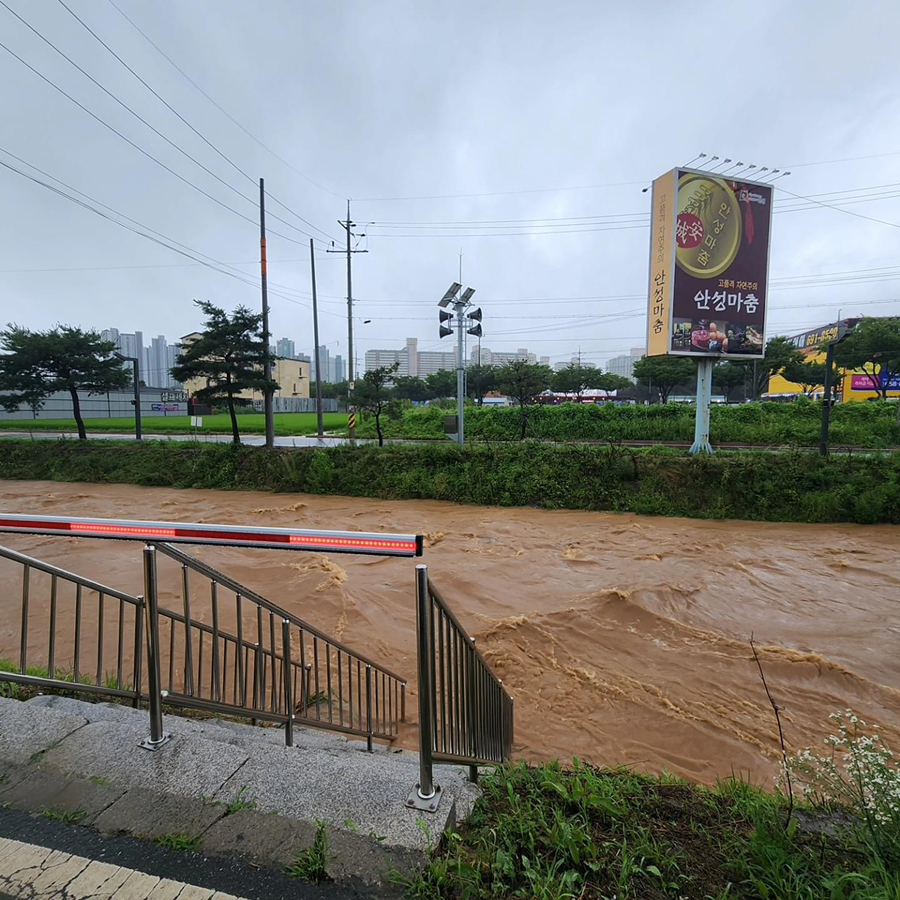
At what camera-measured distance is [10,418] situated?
3741cm

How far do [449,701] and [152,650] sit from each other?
1.29 m

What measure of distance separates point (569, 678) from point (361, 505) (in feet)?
29.9

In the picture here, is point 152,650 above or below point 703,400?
below

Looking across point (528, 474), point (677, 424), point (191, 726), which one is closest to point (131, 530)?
point (191, 726)

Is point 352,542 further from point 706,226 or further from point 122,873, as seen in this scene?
Answer: point 706,226

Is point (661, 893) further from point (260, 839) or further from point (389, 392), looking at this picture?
point (389, 392)

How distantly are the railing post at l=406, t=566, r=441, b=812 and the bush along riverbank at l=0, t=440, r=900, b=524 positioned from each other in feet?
37.4

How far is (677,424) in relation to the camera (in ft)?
69.9

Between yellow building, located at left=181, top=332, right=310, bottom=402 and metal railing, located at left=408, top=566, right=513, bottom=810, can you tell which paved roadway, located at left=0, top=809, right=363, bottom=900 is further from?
yellow building, located at left=181, top=332, right=310, bottom=402

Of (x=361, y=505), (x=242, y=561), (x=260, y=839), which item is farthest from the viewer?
(x=361, y=505)

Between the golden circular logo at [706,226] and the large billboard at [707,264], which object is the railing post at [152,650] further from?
the golden circular logo at [706,226]

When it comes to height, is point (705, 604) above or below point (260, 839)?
below

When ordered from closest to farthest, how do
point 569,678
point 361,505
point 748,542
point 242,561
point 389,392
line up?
point 569,678, point 242,561, point 748,542, point 361,505, point 389,392

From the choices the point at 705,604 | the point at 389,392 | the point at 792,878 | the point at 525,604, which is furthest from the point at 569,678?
the point at 389,392
